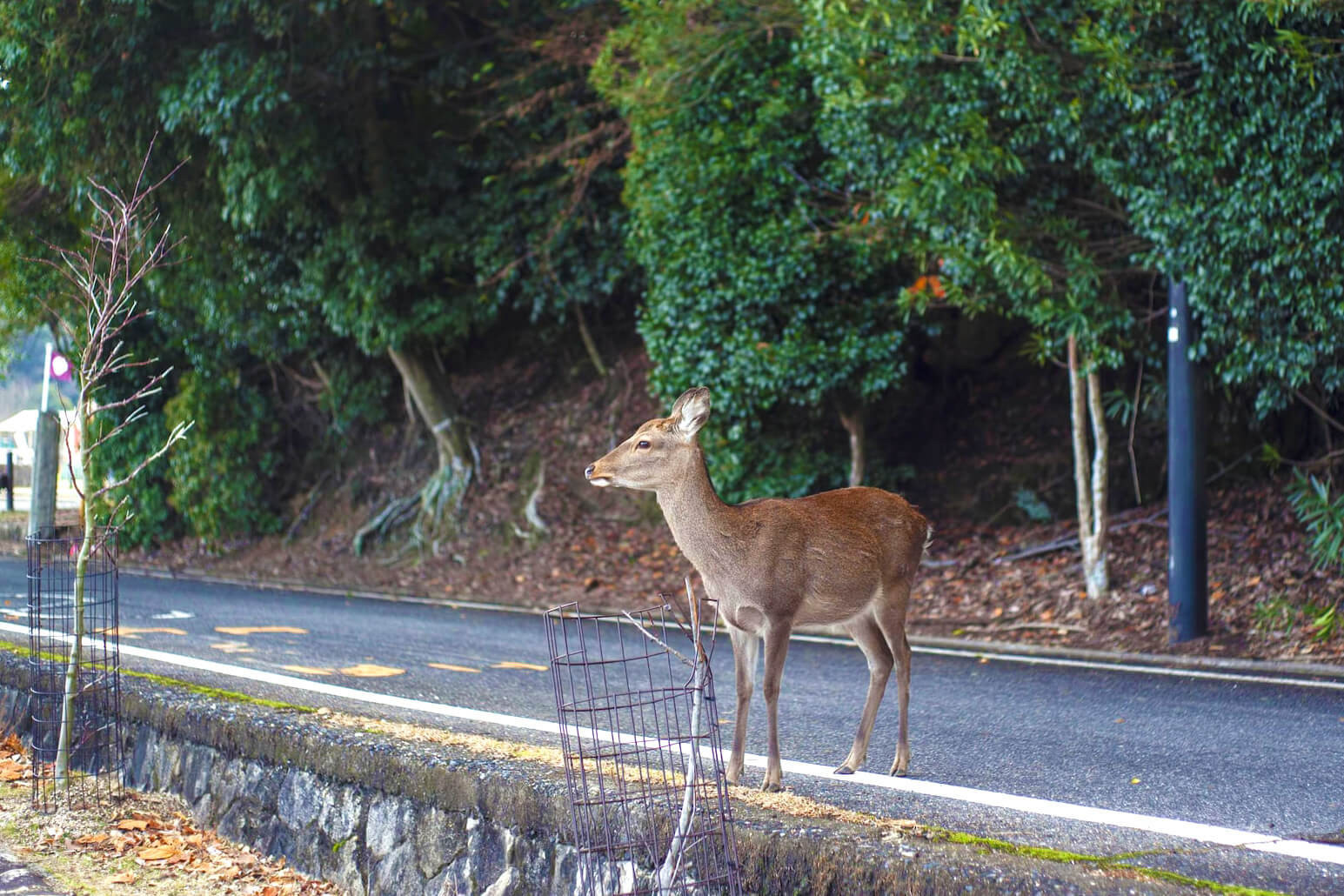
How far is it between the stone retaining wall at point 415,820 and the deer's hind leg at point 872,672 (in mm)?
1353

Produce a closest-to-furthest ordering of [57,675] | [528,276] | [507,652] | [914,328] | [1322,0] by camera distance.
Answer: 1. [57,675]
2. [1322,0]
3. [507,652]
4. [914,328]
5. [528,276]

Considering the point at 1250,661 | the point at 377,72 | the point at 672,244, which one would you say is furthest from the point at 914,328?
the point at 377,72

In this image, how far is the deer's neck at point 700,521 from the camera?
17.3ft

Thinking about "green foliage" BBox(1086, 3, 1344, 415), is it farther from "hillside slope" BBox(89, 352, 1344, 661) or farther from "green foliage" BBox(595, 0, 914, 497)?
"green foliage" BBox(595, 0, 914, 497)

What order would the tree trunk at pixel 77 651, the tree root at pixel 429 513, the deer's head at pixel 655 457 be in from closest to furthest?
1. the deer's head at pixel 655 457
2. the tree trunk at pixel 77 651
3. the tree root at pixel 429 513

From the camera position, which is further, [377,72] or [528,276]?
[528,276]

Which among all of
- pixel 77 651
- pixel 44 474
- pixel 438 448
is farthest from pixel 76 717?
pixel 44 474

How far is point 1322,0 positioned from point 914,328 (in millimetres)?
7117

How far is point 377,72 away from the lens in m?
16.8

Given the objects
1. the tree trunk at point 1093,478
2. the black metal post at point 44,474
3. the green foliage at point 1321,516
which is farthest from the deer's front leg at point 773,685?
the black metal post at point 44,474

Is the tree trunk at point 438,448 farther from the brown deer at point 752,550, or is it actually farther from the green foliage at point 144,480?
the brown deer at point 752,550

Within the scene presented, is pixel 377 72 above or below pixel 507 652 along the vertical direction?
above

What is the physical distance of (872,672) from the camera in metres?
5.75

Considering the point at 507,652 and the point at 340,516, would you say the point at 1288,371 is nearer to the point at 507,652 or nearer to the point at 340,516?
the point at 507,652
